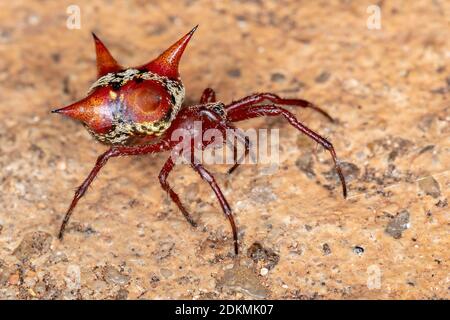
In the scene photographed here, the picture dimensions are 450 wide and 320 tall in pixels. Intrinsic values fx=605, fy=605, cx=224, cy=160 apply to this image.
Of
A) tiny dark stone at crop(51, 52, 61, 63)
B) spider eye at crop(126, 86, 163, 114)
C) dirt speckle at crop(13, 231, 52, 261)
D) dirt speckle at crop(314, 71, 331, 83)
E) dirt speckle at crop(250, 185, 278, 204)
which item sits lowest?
dirt speckle at crop(13, 231, 52, 261)

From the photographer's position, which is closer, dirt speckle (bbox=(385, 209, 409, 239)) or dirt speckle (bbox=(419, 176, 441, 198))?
dirt speckle (bbox=(385, 209, 409, 239))

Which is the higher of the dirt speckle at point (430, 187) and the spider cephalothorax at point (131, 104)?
the spider cephalothorax at point (131, 104)

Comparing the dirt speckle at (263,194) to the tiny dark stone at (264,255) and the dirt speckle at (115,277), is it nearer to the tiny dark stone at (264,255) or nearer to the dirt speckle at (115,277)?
the tiny dark stone at (264,255)

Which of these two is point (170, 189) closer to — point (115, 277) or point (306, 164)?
point (115, 277)

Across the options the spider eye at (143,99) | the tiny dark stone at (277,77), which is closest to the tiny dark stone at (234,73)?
the tiny dark stone at (277,77)

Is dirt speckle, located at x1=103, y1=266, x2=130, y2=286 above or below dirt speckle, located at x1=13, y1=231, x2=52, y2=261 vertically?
below

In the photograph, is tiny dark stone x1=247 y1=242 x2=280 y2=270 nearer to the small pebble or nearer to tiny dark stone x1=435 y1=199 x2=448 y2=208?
the small pebble

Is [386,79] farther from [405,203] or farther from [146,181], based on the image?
[146,181]

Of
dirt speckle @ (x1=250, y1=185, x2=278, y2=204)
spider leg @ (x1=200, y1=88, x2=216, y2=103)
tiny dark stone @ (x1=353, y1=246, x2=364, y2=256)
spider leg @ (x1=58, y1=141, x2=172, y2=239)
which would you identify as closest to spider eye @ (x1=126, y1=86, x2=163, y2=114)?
spider leg @ (x1=58, y1=141, x2=172, y2=239)
